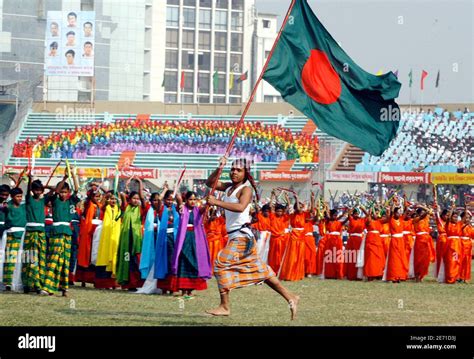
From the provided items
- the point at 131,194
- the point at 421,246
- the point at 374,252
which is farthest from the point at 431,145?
the point at 131,194

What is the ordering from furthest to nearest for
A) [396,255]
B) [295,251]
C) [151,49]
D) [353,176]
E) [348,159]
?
[151,49]
[348,159]
[353,176]
[295,251]
[396,255]

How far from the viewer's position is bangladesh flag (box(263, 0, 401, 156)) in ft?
49.5

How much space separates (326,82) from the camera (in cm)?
1555

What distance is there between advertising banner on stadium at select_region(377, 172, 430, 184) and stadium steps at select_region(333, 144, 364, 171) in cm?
418

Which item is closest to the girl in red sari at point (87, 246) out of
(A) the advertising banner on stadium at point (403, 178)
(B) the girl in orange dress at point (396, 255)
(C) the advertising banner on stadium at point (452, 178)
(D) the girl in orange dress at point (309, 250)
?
(D) the girl in orange dress at point (309, 250)

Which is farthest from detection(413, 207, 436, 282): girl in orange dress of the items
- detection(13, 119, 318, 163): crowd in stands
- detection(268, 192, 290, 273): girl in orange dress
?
detection(13, 119, 318, 163): crowd in stands

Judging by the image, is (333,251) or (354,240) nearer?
(354,240)

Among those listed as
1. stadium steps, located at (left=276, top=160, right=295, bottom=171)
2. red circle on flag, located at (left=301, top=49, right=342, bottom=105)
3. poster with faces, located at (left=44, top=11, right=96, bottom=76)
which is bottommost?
stadium steps, located at (left=276, top=160, right=295, bottom=171)

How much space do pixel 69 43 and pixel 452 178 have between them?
23431 mm

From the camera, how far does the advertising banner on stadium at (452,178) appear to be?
154ft

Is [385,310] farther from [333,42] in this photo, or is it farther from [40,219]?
[40,219]

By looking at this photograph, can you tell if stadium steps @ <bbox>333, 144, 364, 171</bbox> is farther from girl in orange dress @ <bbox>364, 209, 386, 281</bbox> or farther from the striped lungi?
the striped lungi

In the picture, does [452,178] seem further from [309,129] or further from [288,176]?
[309,129]

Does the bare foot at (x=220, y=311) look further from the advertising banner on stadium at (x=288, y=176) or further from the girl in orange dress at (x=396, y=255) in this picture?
the advertising banner on stadium at (x=288, y=176)
